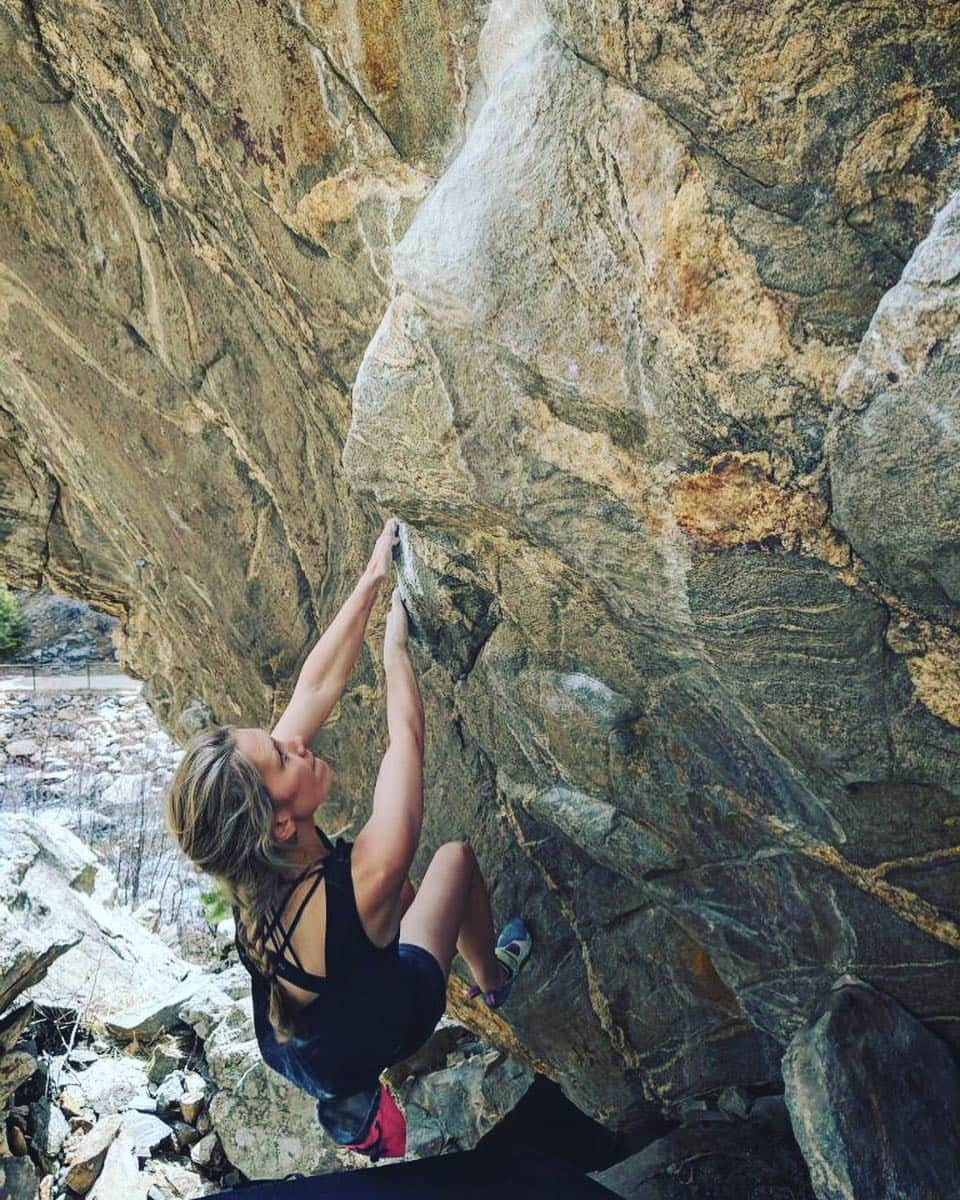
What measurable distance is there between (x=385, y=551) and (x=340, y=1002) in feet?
4.15

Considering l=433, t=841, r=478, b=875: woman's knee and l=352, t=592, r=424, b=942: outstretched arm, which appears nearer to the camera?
l=352, t=592, r=424, b=942: outstretched arm

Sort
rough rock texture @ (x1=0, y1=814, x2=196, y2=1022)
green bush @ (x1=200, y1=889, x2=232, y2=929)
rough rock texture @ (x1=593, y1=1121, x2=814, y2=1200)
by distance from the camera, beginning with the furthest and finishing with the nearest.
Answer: green bush @ (x1=200, y1=889, x2=232, y2=929)
rough rock texture @ (x1=0, y1=814, x2=196, y2=1022)
rough rock texture @ (x1=593, y1=1121, x2=814, y2=1200)

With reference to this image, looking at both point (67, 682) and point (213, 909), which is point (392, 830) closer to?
point (213, 909)

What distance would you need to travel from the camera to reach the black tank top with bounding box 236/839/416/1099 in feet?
9.52

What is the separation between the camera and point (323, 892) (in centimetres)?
289

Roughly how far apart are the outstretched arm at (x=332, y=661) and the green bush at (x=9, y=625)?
46.1 ft

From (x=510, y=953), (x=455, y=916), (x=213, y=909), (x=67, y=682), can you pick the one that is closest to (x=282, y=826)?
(x=455, y=916)

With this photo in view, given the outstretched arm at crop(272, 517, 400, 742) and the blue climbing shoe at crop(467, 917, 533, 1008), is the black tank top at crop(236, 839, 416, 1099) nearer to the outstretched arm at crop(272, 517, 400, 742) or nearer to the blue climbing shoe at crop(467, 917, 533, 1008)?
the outstretched arm at crop(272, 517, 400, 742)

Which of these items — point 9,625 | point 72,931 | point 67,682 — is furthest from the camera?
point 9,625

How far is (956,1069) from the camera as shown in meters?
2.99

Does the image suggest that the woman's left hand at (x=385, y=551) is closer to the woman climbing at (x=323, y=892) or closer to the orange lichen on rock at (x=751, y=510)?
the woman climbing at (x=323, y=892)

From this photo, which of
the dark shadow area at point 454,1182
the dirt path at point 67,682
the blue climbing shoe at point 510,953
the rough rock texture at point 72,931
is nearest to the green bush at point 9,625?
the dirt path at point 67,682

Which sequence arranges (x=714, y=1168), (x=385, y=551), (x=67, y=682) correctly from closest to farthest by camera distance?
(x=385, y=551) < (x=714, y=1168) < (x=67, y=682)

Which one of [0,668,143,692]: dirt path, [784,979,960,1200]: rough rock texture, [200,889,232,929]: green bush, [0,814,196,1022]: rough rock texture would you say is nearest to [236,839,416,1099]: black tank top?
[784,979,960,1200]: rough rock texture
